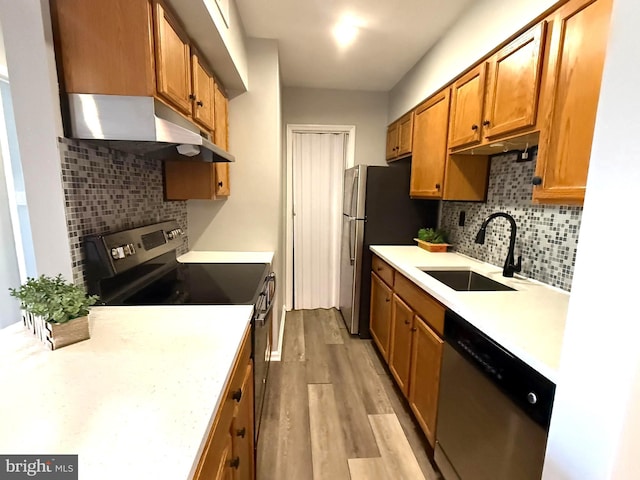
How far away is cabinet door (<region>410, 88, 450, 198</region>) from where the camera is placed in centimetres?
218

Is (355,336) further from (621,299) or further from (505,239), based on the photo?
(621,299)

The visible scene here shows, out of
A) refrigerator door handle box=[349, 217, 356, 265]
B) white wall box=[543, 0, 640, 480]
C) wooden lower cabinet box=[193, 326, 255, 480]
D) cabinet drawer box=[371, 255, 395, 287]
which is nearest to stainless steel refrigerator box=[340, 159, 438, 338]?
refrigerator door handle box=[349, 217, 356, 265]

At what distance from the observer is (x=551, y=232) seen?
1606 millimetres

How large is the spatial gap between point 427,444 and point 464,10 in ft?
8.44

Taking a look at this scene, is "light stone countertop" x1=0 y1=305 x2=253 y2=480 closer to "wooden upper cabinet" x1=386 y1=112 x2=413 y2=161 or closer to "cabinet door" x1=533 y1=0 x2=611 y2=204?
"cabinet door" x1=533 y1=0 x2=611 y2=204

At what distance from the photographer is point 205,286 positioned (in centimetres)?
154

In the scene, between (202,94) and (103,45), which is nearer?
(103,45)

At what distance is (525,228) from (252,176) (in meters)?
1.88

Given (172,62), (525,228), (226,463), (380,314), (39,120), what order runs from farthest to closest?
1. (380,314)
2. (525,228)
3. (172,62)
4. (39,120)
5. (226,463)

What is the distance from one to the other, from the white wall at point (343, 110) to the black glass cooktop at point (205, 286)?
1975 mm

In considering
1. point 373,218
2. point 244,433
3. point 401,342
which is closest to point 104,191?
point 244,433

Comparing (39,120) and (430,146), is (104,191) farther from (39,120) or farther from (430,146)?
(430,146)

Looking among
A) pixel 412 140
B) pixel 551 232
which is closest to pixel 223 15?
pixel 412 140

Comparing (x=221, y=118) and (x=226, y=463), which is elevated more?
→ (x=221, y=118)
